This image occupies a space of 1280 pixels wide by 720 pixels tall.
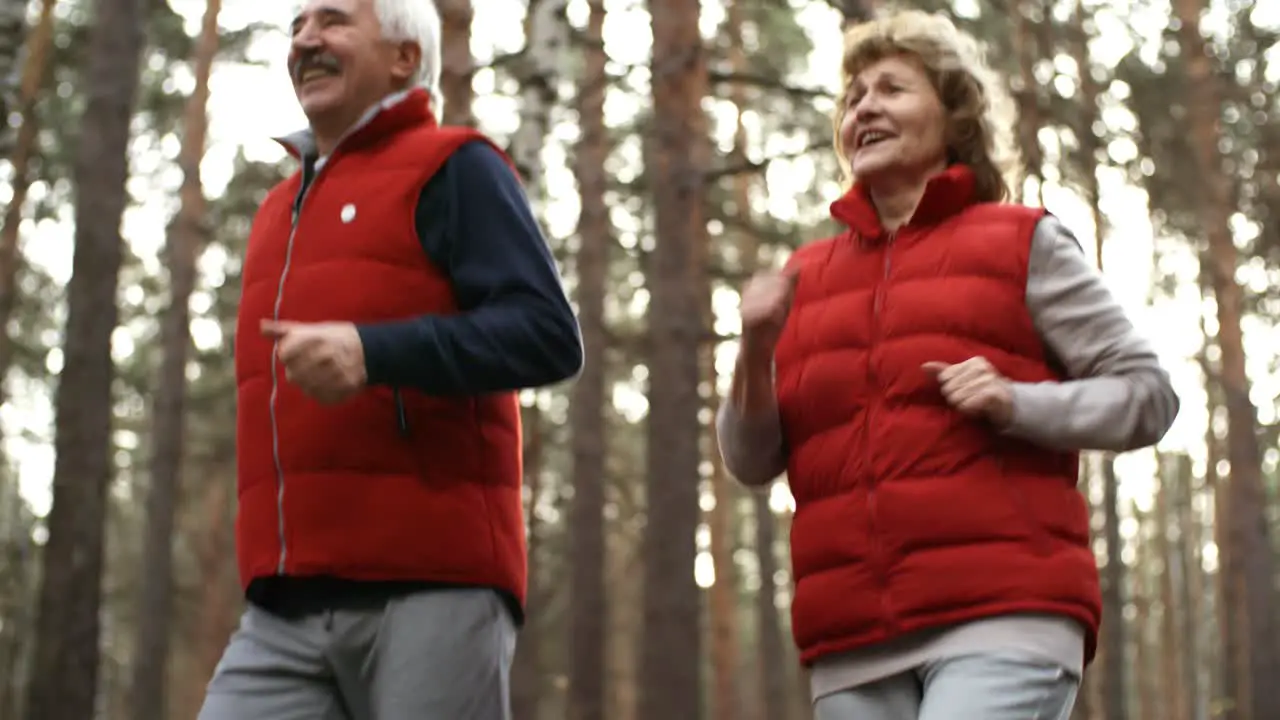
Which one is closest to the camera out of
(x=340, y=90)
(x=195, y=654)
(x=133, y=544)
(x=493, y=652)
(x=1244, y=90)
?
(x=493, y=652)

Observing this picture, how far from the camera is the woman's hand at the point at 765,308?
2809 millimetres

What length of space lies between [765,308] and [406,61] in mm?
928

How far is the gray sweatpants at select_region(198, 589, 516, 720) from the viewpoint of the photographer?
2.70 metres

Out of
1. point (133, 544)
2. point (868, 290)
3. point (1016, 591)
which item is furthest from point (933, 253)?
point (133, 544)

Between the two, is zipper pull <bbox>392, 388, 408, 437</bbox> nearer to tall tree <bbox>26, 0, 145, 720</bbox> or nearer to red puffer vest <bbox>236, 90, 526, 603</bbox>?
red puffer vest <bbox>236, 90, 526, 603</bbox>

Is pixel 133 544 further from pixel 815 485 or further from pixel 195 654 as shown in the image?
pixel 815 485

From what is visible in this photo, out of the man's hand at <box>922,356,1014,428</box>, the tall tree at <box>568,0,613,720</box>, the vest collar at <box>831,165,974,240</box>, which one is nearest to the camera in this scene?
the man's hand at <box>922,356,1014,428</box>

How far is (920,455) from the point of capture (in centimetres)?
271

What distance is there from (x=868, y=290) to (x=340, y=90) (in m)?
1.09

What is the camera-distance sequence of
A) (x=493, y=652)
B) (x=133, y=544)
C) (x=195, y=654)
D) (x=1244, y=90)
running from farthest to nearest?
(x=133, y=544) → (x=195, y=654) → (x=1244, y=90) → (x=493, y=652)

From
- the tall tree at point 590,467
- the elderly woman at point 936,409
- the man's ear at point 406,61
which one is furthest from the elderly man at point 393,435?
the tall tree at point 590,467

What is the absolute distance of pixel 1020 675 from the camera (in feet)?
8.34

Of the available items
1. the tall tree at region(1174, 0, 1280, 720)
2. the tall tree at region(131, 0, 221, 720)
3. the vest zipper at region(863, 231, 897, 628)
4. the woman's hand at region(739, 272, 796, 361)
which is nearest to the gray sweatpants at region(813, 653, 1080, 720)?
the vest zipper at region(863, 231, 897, 628)

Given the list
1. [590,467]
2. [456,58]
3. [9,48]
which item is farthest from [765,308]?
[590,467]
